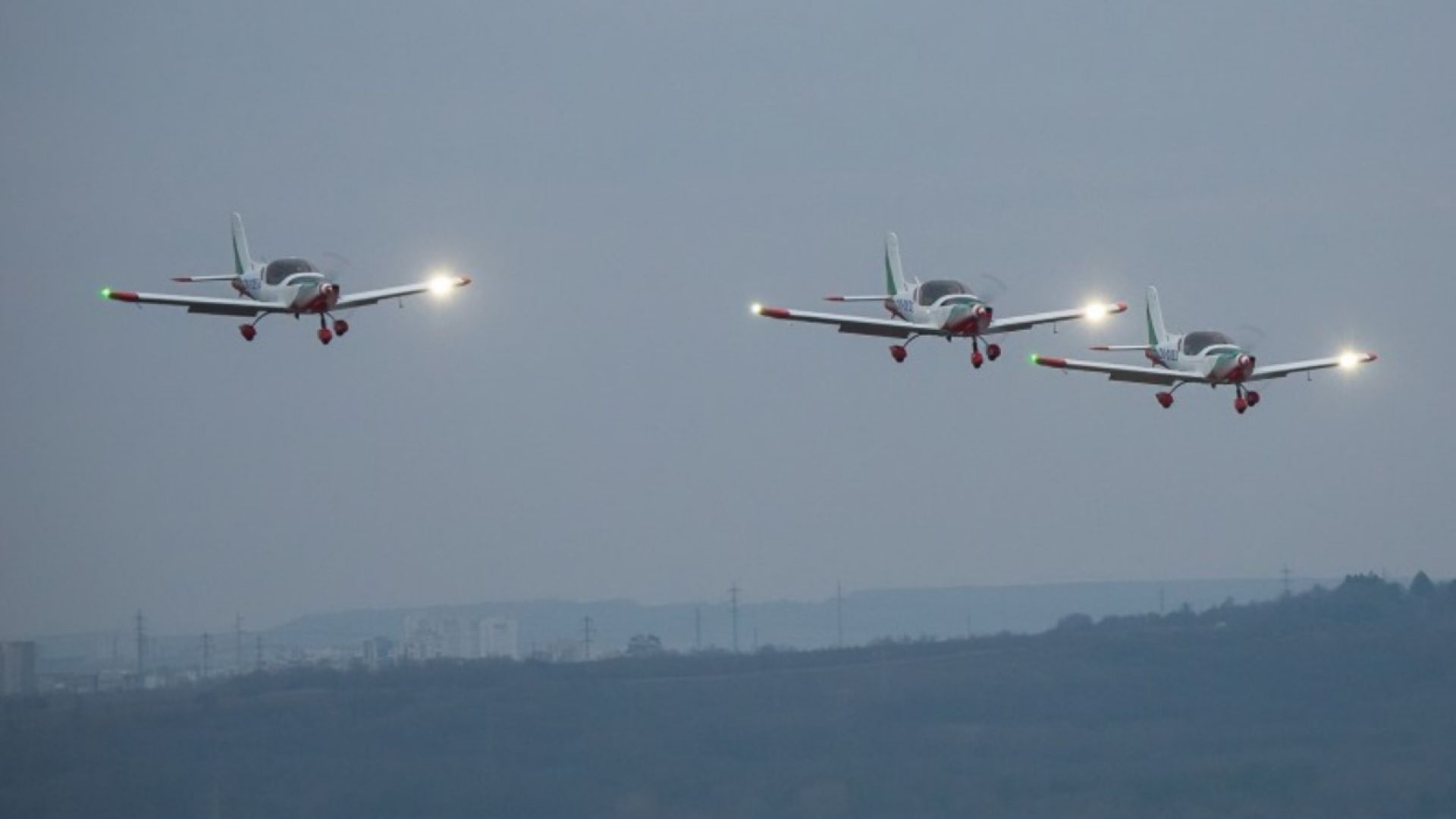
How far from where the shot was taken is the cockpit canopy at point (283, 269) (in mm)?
128250

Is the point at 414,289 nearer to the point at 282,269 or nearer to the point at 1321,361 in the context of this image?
the point at 282,269

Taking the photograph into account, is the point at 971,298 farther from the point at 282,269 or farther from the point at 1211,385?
the point at 282,269

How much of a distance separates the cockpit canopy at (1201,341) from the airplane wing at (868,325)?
12065 millimetres

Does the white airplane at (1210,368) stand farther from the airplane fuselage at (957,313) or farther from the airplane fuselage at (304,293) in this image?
the airplane fuselage at (304,293)

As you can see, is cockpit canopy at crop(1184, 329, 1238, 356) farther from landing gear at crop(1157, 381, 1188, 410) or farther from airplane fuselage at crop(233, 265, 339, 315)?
airplane fuselage at crop(233, 265, 339, 315)

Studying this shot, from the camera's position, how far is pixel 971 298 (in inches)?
5157

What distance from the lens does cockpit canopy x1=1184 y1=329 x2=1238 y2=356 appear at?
129625 mm

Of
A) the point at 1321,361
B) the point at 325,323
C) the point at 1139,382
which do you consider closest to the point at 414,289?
the point at 325,323

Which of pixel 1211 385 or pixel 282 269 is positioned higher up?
pixel 282 269

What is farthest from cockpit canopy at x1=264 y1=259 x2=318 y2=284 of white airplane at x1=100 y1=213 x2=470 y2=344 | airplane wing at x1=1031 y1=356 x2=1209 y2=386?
airplane wing at x1=1031 y1=356 x2=1209 y2=386

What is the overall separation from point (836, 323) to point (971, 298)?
683 centimetres

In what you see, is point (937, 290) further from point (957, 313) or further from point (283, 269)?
point (283, 269)

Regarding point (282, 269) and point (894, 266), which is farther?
point (894, 266)

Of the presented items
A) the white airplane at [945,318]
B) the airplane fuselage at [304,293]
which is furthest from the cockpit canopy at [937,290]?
the airplane fuselage at [304,293]
